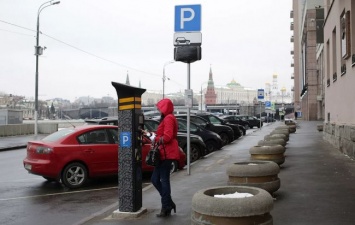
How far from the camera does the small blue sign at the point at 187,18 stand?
10.0 m

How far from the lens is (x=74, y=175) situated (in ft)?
31.7

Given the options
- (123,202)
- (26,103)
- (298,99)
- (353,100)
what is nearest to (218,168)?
(353,100)

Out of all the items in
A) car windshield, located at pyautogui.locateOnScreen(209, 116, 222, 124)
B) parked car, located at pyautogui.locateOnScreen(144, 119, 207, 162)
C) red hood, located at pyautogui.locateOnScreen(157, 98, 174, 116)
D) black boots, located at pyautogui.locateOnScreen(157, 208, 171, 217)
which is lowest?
black boots, located at pyautogui.locateOnScreen(157, 208, 171, 217)

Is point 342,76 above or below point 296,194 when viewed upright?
above

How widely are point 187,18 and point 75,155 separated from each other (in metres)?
4.21

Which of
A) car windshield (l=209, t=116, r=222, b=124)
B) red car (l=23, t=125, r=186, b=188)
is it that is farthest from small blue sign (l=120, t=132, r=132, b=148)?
car windshield (l=209, t=116, r=222, b=124)

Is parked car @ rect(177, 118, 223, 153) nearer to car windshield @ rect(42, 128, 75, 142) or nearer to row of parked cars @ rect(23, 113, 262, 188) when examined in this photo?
row of parked cars @ rect(23, 113, 262, 188)

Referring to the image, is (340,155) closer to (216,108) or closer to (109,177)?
(109,177)

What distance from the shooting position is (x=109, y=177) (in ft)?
36.1

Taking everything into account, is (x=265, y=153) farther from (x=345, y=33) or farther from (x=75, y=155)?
(x=345, y=33)

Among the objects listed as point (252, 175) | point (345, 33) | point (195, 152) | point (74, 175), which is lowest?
point (74, 175)

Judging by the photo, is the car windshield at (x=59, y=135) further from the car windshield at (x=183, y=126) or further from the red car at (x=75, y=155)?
the car windshield at (x=183, y=126)

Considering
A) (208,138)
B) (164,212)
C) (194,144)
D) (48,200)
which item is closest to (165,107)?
(164,212)

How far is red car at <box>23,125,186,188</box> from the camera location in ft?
30.9
